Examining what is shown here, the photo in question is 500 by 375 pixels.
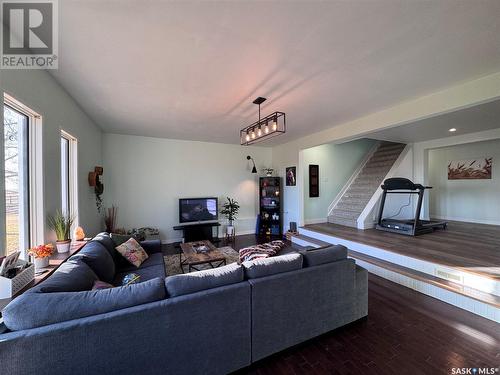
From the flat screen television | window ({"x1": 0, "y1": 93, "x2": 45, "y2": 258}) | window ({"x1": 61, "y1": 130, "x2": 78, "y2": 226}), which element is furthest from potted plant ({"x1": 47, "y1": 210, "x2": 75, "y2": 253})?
the flat screen television

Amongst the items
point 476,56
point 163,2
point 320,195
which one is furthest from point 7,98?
point 320,195

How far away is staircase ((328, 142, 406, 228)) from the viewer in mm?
5797

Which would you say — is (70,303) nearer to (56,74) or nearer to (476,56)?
(56,74)

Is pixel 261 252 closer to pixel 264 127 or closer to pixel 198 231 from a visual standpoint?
pixel 264 127

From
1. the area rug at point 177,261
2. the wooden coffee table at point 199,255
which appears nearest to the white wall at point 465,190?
the area rug at point 177,261

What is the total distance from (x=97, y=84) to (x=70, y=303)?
253cm

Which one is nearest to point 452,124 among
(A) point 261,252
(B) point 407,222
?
(B) point 407,222

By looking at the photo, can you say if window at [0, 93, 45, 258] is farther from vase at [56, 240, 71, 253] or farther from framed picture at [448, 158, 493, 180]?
framed picture at [448, 158, 493, 180]

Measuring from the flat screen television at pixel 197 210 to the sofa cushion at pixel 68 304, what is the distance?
4.14 m

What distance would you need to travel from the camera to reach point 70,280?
1.61m

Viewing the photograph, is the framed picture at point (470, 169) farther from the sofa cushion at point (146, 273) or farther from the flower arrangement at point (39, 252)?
the flower arrangement at point (39, 252)

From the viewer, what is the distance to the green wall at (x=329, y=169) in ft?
20.0

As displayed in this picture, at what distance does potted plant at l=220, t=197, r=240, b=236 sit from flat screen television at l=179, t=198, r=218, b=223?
35 cm

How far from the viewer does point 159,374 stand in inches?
54.8
